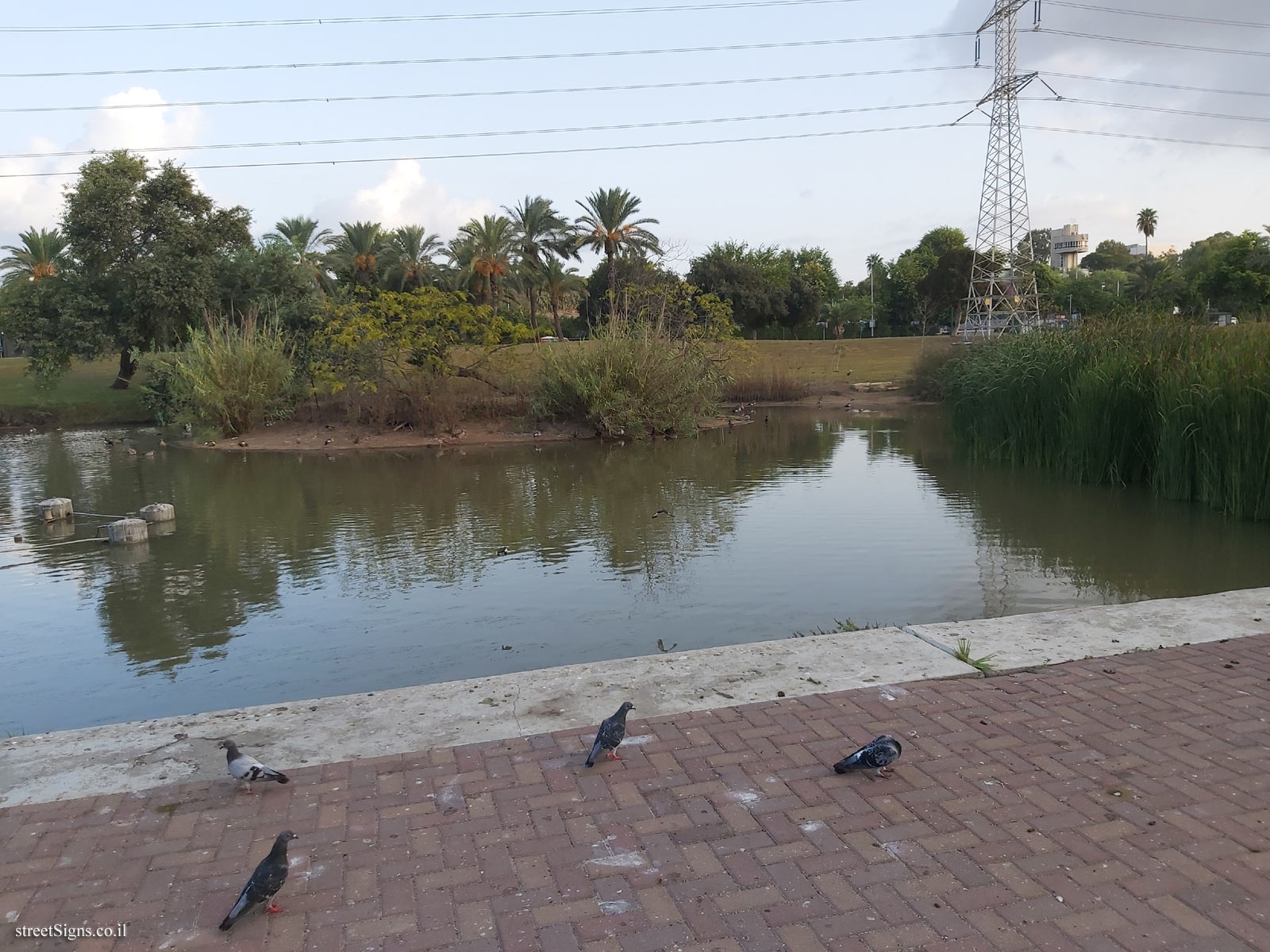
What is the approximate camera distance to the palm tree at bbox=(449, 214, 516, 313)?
4838 cm

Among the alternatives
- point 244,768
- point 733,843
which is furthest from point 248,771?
point 733,843

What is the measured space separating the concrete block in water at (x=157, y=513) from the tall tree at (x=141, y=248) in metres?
22.9

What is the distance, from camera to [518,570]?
1041 centimetres

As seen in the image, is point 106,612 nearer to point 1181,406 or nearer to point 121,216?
point 1181,406

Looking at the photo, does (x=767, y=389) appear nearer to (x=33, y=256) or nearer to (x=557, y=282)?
(x=557, y=282)

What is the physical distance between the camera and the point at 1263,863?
3.33 meters

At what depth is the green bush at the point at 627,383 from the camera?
25562 millimetres

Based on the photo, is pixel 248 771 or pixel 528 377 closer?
pixel 248 771

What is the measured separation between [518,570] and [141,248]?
33140mm

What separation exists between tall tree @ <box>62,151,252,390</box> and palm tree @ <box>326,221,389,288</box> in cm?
1320

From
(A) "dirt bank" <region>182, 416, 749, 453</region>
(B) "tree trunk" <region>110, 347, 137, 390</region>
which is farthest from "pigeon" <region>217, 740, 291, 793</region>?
(B) "tree trunk" <region>110, 347, 137, 390</region>

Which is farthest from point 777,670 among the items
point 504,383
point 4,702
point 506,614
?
point 504,383

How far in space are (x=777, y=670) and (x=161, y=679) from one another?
4.87 m

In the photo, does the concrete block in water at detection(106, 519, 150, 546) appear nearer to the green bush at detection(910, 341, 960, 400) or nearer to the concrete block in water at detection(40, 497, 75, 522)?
the concrete block in water at detection(40, 497, 75, 522)
